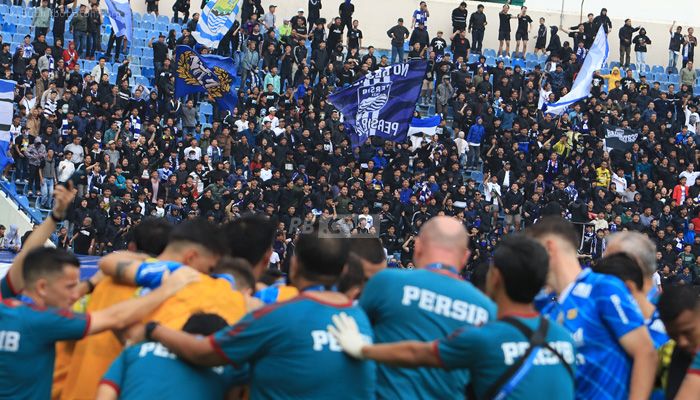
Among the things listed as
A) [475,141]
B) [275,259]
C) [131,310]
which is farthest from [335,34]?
[131,310]

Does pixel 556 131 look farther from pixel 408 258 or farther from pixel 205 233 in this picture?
pixel 205 233

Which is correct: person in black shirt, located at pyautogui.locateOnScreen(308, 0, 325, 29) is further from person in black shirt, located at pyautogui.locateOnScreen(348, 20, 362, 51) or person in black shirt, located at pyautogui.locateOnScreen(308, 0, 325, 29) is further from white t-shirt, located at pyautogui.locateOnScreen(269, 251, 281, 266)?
white t-shirt, located at pyautogui.locateOnScreen(269, 251, 281, 266)

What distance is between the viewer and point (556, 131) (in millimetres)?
33594

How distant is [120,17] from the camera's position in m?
32.6

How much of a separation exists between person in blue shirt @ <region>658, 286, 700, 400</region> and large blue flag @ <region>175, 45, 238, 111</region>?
2503 centimetres

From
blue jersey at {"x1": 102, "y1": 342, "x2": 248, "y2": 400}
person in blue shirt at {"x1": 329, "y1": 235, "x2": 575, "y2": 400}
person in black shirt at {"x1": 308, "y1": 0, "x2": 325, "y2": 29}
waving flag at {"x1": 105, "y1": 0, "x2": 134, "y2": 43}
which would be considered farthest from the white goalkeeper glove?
person in black shirt at {"x1": 308, "y1": 0, "x2": 325, "y2": 29}

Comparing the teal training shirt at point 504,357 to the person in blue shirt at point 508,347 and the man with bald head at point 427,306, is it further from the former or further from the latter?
the man with bald head at point 427,306

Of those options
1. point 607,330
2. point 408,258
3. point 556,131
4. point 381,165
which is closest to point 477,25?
point 556,131

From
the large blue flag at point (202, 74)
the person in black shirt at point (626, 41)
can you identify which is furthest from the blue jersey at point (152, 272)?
the person in black shirt at point (626, 41)

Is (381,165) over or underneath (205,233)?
underneath

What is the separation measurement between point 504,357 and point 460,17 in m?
33.6

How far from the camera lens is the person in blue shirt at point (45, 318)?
586cm

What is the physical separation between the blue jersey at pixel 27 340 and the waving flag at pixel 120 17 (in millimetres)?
27031

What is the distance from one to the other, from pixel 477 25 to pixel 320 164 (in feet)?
33.0
